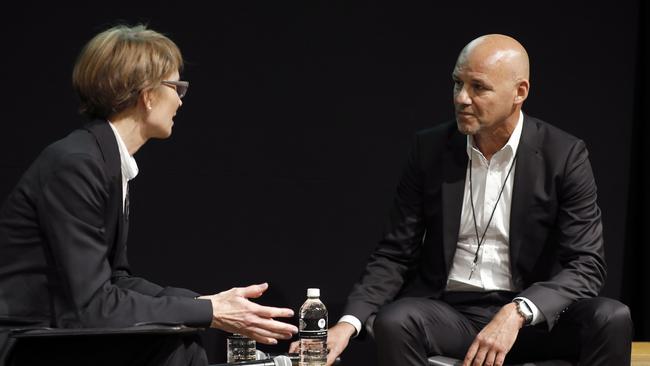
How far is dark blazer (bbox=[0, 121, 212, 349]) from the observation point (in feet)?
7.44

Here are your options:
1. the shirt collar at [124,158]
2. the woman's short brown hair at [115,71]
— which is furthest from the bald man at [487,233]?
the woman's short brown hair at [115,71]

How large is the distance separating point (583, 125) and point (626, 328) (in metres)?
1.40

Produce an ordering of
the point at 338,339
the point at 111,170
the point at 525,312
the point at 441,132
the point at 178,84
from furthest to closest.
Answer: the point at 441,132, the point at 338,339, the point at 525,312, the point at 178,84, the point at 111,170

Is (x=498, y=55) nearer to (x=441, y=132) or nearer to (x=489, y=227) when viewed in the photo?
(x=441, y=132)

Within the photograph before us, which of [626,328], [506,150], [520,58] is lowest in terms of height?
[626,328]

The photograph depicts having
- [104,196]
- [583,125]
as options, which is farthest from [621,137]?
[104,196]

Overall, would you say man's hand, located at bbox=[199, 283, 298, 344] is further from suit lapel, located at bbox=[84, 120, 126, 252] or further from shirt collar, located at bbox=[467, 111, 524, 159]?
shirt collar, located at bbox=[467, 111, 524, 159]

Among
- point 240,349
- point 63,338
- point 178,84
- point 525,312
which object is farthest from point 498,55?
point 63,338

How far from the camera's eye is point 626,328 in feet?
9.14

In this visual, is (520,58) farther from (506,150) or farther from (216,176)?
(216,176)

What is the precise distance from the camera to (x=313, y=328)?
296 centimetres

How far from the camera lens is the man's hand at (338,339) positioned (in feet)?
9.54

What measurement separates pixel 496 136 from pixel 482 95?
0.16 m

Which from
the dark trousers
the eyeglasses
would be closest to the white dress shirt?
the eyeglasses
